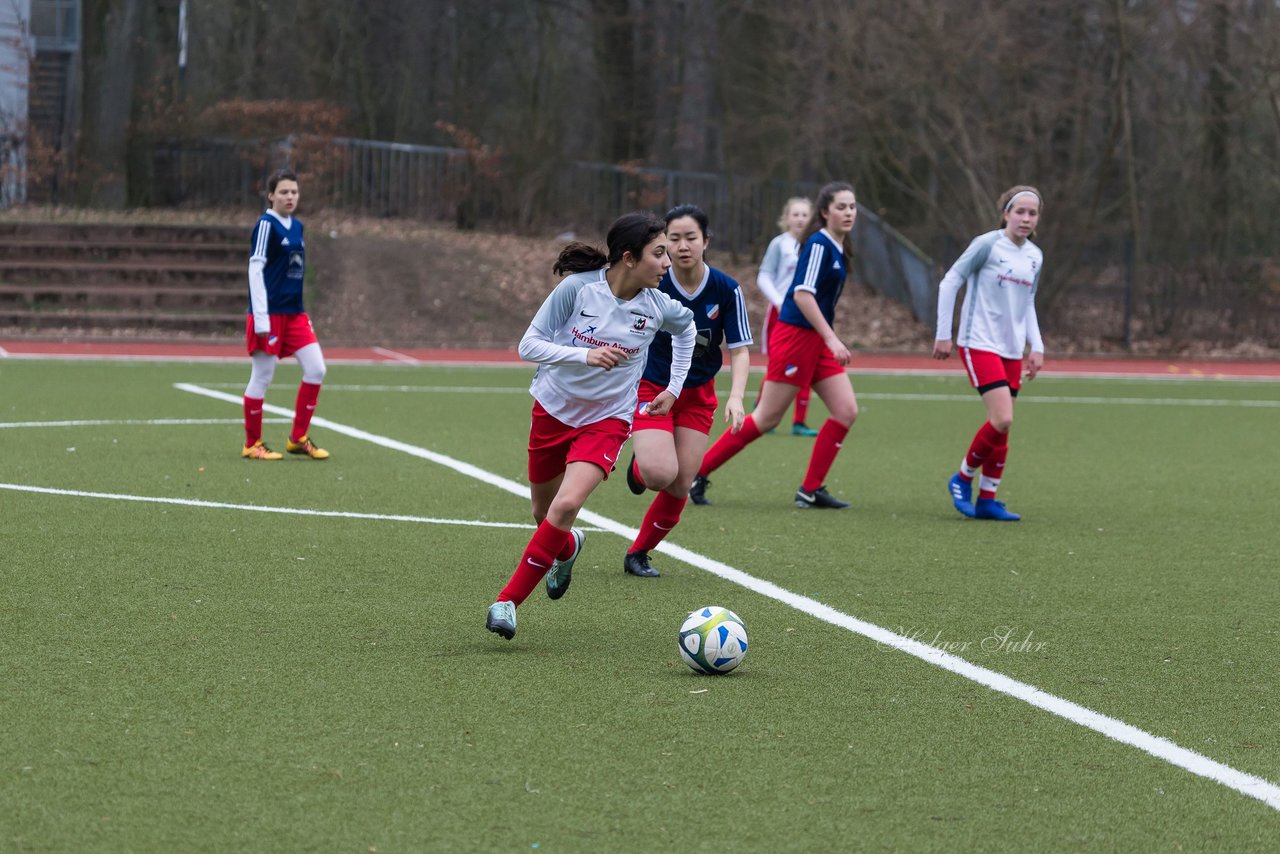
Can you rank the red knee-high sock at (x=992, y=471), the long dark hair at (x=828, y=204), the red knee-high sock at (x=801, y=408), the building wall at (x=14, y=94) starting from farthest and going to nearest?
1. the building wall at (x=14, y=94)
2. the red knee-high sock at (x=801, y=408)
3. the long dark hair at (x=828, y=204)
4. the red knee-high sock at (x=992, y=471)

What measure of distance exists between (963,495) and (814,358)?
1225mm

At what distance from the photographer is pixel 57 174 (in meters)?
31.3

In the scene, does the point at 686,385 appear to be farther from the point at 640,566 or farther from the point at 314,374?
the point at 314,374

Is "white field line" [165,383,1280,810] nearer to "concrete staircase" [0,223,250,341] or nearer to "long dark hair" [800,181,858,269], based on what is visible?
"long dark hair" [800,181,858,269]

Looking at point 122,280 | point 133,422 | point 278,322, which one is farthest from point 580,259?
point 122,280

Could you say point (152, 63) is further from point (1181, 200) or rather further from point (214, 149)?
point (1181, 200)

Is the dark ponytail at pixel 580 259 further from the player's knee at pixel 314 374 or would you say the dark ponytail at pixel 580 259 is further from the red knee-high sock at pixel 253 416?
the red knee-high sock at pixel 253 416

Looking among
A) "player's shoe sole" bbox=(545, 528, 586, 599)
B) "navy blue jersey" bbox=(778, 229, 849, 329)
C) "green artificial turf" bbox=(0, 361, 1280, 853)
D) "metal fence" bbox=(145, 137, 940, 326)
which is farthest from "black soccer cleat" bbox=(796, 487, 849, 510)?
"metal fence" bbox=(145, 137, 940, 326)

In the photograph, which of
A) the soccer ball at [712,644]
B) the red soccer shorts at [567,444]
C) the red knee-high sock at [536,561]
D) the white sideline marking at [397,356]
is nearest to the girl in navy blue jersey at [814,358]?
the red soccer shorts at [567,444]

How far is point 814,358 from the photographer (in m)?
10.6

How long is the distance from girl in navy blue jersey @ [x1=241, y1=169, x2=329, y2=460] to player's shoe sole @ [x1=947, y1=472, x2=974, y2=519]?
172 inches

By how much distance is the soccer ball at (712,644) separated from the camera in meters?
5.93

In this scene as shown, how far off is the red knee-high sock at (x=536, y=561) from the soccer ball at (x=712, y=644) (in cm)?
71

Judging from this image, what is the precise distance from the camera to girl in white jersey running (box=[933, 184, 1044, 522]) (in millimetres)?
10086
